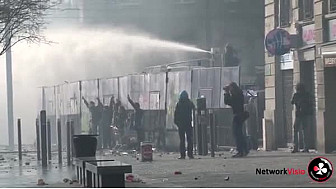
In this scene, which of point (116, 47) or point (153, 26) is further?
point (153, 26)

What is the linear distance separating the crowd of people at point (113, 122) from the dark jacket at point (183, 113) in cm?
424

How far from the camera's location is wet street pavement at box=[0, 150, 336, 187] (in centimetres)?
1427

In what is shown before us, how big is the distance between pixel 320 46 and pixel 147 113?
26.9 ft

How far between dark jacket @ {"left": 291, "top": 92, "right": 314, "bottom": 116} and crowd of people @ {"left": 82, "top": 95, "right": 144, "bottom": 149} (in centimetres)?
571

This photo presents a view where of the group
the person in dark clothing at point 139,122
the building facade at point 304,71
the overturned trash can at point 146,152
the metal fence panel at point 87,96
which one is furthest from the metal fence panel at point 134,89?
the overturned trash can at point 146,152

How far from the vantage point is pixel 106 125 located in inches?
1188

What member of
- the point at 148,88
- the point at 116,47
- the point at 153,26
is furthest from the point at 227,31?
the point at 148,88

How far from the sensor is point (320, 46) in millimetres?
22031

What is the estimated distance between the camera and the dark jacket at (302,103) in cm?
2241

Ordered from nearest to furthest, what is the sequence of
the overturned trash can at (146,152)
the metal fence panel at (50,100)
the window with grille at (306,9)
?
the overturned trash can at (146,152), the window with grille at (306,9), the metal fence panel at (50,100)

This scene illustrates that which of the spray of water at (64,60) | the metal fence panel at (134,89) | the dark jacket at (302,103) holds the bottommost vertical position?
the dark jacket at (302,103)

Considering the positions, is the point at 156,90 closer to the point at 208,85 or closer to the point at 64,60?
the point at 208,85

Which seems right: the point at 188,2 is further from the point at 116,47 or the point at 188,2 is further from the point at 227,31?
the point at 116,47

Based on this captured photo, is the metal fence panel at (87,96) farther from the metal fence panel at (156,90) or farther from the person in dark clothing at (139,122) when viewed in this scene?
the person in dark clothing at (139,122)
